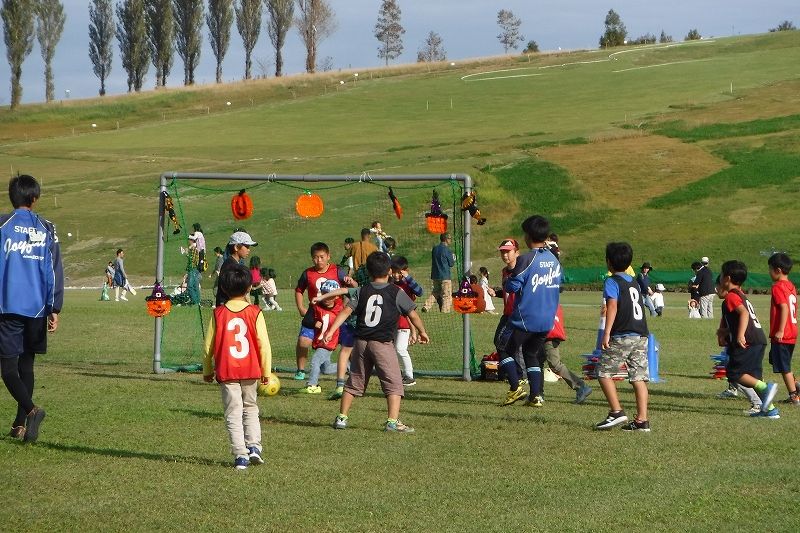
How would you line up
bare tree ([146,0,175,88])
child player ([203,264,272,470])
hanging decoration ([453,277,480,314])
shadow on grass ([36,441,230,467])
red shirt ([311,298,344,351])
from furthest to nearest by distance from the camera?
bare tree ([146,0,175,88]), hanging decoration ([453,277,480,314]), red shirt ([311,298,344,351]), shadow on grass ([36,441,230,467]), child player ([203,264,272,470])

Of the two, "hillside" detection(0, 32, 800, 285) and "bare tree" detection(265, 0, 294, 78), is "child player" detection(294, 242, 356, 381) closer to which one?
"hillside" detection(0, 32, 800, 285)

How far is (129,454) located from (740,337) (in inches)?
252

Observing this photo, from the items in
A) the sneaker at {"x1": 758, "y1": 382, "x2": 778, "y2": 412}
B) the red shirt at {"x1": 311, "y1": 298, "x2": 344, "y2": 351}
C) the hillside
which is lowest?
the sneaker at {"x1": 758, "y1": 382, "x2": 778, "y2": 412}

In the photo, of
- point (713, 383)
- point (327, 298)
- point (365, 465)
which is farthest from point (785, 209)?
point (365, 465)

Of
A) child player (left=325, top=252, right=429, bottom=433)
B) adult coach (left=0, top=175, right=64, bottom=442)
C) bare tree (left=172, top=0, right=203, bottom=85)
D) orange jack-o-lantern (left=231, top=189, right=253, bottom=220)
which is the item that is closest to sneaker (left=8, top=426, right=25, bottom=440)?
adult coach (left=0, top=175, right=64, bottom=442)

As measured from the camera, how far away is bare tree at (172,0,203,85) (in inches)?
3816

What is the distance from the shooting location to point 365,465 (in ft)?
28.6

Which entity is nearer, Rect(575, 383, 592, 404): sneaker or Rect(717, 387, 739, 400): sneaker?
Rect(575, 383, 592, 404): sneaker

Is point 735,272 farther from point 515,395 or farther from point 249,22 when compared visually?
point 249,22

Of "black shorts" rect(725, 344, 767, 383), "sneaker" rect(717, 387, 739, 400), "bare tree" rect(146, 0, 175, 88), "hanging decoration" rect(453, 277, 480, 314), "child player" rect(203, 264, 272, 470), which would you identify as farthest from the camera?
"bare tree" rect(146, 0, 175, 88)

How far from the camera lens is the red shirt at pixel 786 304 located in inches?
484

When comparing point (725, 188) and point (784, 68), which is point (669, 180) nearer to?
point (725, 188)

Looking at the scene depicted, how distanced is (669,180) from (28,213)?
45.4m

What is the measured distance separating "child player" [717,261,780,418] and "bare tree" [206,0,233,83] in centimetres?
9159
